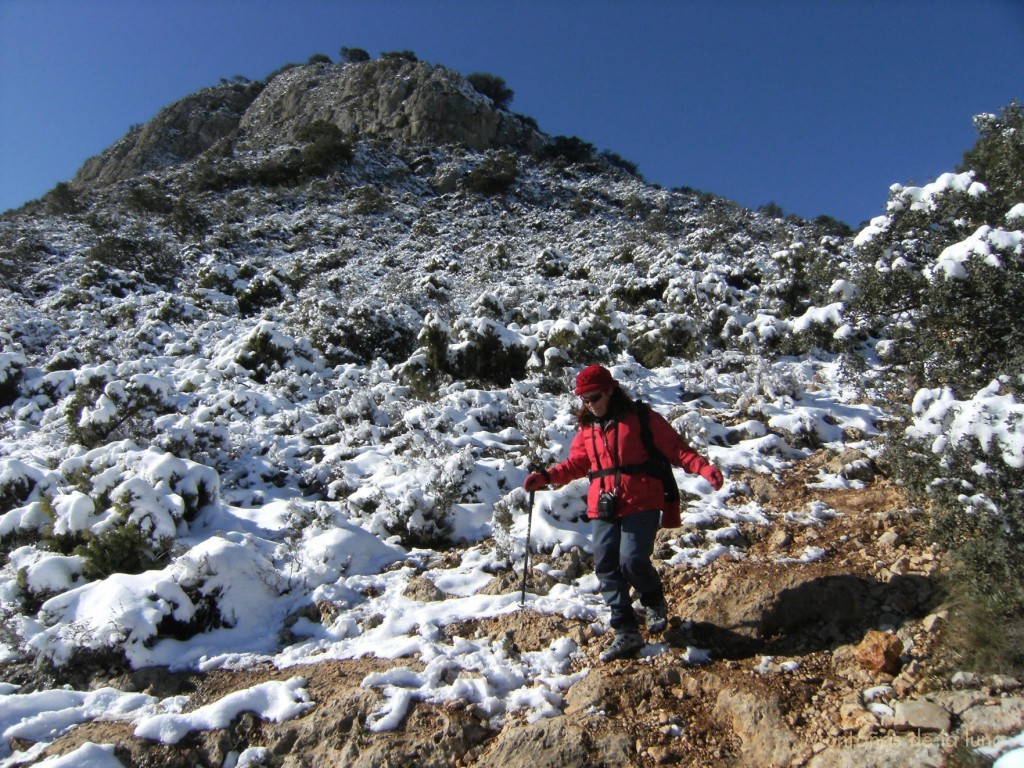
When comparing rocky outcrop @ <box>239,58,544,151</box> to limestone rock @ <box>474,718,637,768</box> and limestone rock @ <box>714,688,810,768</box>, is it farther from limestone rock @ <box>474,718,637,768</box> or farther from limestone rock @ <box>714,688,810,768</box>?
limestone rock @ <box>714,688,810,768</box>

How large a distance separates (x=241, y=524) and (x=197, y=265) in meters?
13.6

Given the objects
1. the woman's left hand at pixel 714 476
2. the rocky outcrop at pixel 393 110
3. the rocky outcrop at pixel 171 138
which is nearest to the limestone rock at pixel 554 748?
the woman's left hand at pixel 714 476

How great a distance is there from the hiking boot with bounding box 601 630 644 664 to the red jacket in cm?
62

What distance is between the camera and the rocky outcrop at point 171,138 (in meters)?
37.2

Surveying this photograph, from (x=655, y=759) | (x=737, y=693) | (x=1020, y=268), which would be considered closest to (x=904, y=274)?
(x=1020, y=268)

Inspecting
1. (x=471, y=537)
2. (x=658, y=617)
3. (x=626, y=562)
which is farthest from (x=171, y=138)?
(x=658, y=617)

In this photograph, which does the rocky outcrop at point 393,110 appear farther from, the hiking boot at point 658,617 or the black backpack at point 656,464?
the hiking boot at point 658,617

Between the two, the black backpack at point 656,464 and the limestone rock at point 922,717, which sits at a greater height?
the black backpack at point 656,464

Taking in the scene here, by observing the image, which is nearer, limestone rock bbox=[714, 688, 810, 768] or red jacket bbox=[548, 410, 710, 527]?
limestone rock bbox=[714, 688, 810, 768]

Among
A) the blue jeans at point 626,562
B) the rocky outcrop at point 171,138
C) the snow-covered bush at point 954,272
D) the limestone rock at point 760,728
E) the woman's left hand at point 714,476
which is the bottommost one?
the limestone rock at point 760,728

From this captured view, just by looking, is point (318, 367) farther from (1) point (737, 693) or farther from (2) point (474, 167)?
(2) point (474, 167)

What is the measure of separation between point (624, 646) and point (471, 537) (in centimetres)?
208

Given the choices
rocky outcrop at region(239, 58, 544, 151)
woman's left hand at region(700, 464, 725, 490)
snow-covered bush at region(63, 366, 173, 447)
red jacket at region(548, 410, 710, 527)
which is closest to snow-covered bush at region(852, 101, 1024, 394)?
woman's left hand at region(700, 464, 725, 490)

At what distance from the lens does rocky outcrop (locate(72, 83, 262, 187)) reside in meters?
37.2
